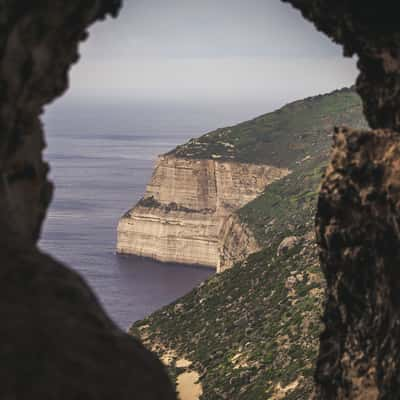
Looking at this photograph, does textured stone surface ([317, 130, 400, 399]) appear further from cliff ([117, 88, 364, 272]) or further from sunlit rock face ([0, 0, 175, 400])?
cliff ([117, 88, 364, 272])

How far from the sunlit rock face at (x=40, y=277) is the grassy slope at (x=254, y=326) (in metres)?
24.8

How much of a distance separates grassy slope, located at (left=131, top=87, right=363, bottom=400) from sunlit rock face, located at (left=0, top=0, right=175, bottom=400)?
24.8 meters

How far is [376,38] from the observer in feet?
82.5

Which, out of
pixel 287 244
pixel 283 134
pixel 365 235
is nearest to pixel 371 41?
pixel 365 235

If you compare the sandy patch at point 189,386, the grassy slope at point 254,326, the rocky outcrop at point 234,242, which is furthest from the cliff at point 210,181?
the sandy patch at point 189,386

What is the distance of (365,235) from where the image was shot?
24484mm

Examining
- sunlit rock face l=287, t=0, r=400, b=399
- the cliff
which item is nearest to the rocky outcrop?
the cliff

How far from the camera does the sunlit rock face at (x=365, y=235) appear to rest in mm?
24344

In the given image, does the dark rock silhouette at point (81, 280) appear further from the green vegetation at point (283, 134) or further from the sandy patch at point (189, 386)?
the green vegetation at point (283, 134)

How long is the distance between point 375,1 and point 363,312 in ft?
20.3

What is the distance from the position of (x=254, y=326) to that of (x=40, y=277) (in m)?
43.0

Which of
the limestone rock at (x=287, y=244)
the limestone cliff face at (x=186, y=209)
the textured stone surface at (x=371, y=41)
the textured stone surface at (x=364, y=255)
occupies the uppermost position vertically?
the textured stone surface at (x=371, y=41)

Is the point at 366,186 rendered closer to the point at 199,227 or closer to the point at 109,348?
the point at 109,348

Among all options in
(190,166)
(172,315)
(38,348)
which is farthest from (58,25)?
(190,166)
